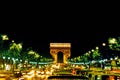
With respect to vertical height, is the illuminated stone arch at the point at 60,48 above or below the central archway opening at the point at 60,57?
above

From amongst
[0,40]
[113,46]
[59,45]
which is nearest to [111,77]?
[113,46]

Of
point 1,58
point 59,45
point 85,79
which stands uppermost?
point 59,45

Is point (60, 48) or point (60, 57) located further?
Answer: point (60, 57)

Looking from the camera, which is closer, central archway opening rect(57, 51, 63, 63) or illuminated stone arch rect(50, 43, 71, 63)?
illuminated stone arch rect(50, 43, 71, 63)

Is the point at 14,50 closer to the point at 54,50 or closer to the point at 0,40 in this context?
the point at 0,40

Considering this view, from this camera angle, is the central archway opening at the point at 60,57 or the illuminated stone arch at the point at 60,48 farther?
the central archway opening at the point at 60,57

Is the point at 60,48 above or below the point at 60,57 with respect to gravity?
above

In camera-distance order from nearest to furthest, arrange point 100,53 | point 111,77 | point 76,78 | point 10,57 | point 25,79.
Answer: point 76,78 < point 111,77 < point 25,79 < point 10,57 < point 100,53

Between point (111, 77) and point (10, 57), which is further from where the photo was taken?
point (10, 57)

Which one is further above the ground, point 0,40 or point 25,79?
point 0,40

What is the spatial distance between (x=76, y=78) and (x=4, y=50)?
3523 inches

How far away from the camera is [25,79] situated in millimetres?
42531

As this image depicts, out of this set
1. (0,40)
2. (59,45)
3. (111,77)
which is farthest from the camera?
(59,45)

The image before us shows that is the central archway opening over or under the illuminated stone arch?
under
